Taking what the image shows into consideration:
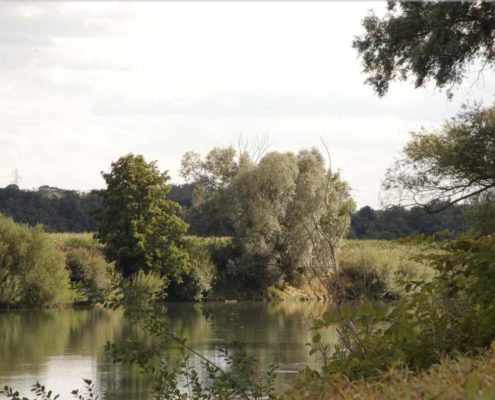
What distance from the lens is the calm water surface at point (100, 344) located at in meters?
18.6

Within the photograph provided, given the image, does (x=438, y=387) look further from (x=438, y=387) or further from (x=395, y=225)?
(x=395, y=225)

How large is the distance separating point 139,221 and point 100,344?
1827 centimetres

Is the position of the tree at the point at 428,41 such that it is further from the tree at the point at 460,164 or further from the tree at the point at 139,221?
the tree at the point at 139,221

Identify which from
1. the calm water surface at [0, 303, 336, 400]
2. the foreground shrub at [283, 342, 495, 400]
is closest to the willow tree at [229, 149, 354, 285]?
the calm water surface at [0, 303, 336, 400]

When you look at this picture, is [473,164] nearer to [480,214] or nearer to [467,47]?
[480,214]

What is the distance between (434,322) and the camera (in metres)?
5.00

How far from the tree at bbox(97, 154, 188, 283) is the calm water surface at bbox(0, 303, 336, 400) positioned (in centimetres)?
379

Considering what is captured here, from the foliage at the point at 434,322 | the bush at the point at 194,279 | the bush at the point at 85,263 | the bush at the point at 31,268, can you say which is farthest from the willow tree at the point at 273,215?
the foliage at the point at 434,322

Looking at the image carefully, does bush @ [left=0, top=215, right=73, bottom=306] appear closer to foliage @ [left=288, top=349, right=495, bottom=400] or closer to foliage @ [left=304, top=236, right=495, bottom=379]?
foliage @ [left=304, top=236, right=495, bottom=379]

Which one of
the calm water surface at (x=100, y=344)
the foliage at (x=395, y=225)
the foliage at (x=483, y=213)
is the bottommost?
the calm water surface at (x=100, y=344)

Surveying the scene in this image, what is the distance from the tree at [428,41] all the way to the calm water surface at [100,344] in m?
4.69

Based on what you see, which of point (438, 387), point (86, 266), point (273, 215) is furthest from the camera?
point (273, 215)

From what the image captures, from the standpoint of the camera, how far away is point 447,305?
17.1 ft

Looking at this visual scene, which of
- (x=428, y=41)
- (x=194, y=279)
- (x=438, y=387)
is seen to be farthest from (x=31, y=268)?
(x=438, y=387)
